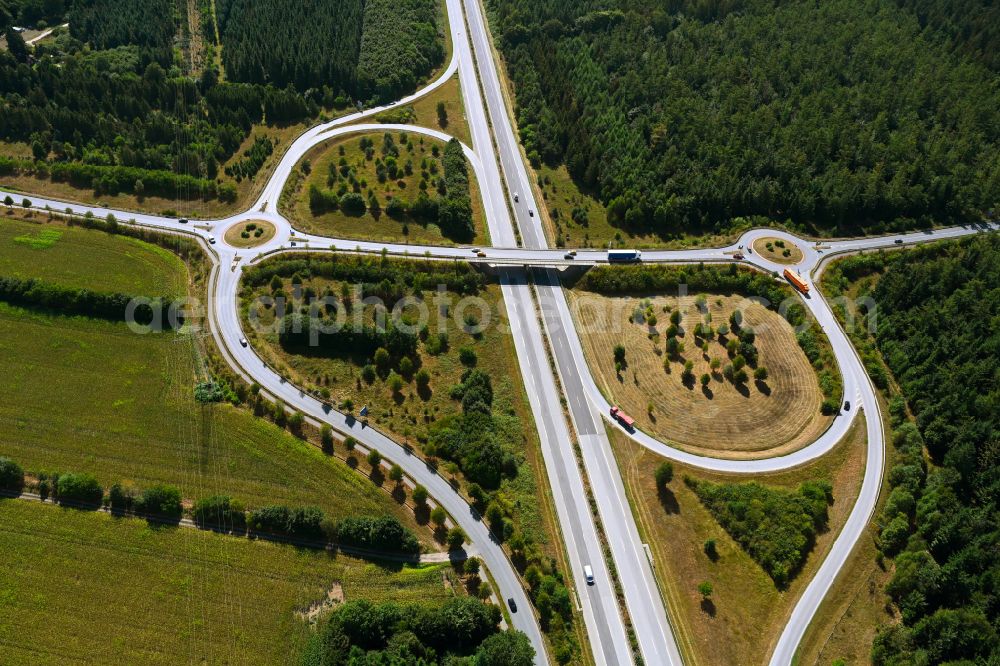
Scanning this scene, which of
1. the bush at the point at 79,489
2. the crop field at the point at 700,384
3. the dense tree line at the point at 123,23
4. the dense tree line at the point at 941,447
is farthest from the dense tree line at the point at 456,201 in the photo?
the dense tree line at the point at 123,23

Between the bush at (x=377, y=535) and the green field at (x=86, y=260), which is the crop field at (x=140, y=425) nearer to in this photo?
the bush at (x=377, y=535)

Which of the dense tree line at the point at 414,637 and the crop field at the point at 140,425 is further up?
the dense tree line at the point at 414,637

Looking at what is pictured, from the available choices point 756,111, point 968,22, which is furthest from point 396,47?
point 968,22

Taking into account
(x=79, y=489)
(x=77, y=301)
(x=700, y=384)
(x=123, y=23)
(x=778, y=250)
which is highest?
(x=123, y=23)

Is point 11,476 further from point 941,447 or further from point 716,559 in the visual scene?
point 941,447

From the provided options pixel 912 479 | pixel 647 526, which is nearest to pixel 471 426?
pixel 647 526
